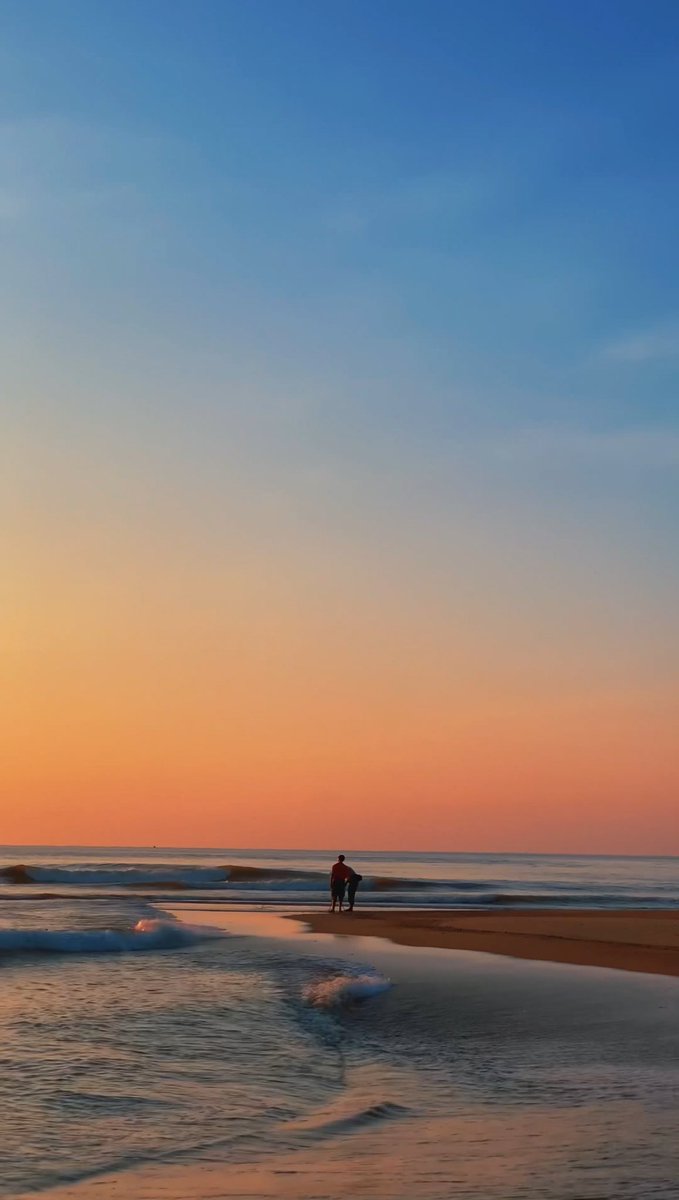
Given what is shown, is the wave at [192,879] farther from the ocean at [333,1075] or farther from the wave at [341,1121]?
the wave at [341,1121]

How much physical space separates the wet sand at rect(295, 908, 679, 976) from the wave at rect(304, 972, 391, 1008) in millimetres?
4314

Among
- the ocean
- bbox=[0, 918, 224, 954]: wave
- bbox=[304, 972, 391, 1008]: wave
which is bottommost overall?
bbox=[0, 918, 224, 954]: wave

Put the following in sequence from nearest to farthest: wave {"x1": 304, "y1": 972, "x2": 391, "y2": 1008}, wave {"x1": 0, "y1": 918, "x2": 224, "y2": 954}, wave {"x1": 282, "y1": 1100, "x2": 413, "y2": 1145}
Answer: wave {"x1": 282, "y1": 1100, "x2": 413, "y2": 1145} → wave {"x1": 304, "y1": 972, "x2": 391, "y2": 1008} → wave {"x1": 0, "y1": 918, "x2": 224, "y2": 954}

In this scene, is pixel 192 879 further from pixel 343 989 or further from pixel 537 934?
pixel 343 989

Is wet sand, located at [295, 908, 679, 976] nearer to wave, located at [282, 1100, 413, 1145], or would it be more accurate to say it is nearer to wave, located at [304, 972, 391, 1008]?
wave, located at [304, 972, 391, 1008]

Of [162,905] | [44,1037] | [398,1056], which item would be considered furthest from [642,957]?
[162,905]

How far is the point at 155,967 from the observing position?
17.1m

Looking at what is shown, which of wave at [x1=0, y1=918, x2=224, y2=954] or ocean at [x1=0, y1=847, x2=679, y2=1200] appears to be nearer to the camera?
ocean at [x1=0, y1=847, x2=679, y2=1200]

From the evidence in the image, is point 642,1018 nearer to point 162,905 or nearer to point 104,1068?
point 104,1068

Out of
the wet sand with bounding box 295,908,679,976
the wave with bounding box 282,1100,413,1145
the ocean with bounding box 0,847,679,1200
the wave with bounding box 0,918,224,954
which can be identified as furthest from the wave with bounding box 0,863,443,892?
the wave with bounding box 282,1100,413,1145

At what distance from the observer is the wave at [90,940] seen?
19.9 m

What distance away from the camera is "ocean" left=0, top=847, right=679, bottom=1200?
22.0 feet

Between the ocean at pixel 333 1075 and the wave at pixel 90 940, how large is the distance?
0.61 feet

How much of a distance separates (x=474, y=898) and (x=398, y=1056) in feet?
119
